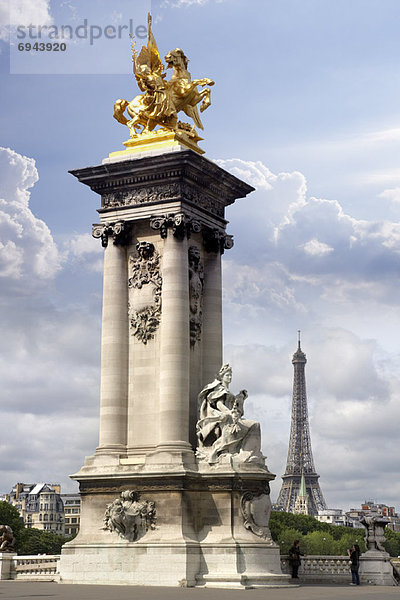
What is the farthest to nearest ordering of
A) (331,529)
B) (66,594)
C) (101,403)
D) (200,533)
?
(331,529), (101,403), (200,533), (66,594)

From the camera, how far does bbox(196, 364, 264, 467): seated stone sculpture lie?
3800cm

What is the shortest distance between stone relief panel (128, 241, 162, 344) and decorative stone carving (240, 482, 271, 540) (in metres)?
7.06

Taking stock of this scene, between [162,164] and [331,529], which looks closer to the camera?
[162,164]

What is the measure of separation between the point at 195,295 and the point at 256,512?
863 centimetres

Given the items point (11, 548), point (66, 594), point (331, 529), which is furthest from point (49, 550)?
point (66, 594)

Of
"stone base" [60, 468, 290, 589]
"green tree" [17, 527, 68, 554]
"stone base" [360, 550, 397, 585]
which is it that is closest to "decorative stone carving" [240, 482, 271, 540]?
"stone base" [60, 468, 290, 589]

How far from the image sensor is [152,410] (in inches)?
1549

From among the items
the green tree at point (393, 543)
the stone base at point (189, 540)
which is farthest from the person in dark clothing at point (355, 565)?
the green tree at point (393, 543)

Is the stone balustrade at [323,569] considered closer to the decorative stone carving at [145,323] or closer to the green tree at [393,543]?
the decorative stone carving at [145,323]

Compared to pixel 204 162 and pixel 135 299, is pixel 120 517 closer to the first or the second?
pixel 135 299

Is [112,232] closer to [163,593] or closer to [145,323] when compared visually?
[145,323]

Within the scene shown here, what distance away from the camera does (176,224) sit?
39.7 m

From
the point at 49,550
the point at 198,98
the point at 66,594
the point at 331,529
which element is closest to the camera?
the point at 66,594

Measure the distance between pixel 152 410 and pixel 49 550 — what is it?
8560 centimetres
